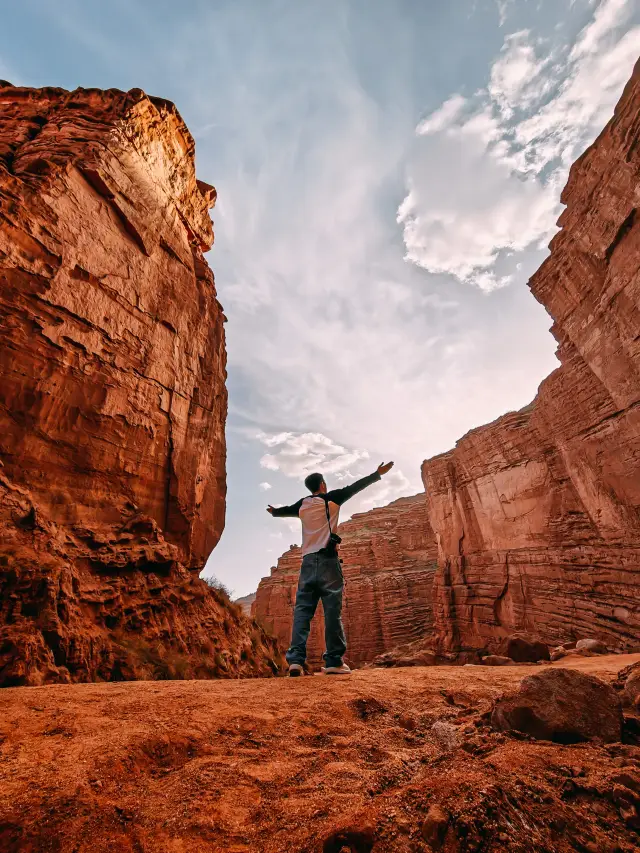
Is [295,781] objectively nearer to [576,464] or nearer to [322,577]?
[322,577]

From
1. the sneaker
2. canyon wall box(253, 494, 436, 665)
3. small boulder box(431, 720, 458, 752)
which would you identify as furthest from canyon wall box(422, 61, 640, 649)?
small boulder box(431, 720, 458, 752)

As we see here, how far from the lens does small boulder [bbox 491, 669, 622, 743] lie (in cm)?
175

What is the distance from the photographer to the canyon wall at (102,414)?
4.53 m

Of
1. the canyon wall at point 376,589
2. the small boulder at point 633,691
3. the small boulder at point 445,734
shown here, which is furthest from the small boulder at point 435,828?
the canyon wall at point 376,589

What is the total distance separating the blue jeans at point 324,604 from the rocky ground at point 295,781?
1604 mm

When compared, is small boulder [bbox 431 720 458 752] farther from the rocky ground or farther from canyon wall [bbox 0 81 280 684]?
canyon wall [bbox 0 81 280 684]

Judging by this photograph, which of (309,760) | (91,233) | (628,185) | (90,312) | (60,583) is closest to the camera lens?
(309,760)

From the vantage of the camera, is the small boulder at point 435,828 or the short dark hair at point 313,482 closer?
the small boulder at point 435,828

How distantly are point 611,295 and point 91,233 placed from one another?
1311cm

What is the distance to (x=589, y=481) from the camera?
12.1m

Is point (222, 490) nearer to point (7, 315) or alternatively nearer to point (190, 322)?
point (190, 322)

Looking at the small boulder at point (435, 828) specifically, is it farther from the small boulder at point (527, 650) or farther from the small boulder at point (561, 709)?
the small boulder at point (527, 650)

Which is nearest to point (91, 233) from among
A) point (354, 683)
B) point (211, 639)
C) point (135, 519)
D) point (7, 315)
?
point (7, 315)

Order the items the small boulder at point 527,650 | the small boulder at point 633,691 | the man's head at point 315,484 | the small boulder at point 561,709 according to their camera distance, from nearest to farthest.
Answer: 1. the small boulder at point 561,709
2. the small boulder at point 633,691
3. the man's head at point 315,484
4. the small boulder at point 527,650
